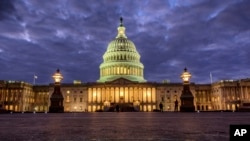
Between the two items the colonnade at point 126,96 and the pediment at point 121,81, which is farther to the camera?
the pediment at point 121,81

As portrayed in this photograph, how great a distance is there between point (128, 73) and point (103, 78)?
14.2 metres

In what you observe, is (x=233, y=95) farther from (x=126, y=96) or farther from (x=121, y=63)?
(x=121, y=63)

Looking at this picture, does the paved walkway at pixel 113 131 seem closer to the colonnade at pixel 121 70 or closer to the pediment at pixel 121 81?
the pediment at pixel 121 81

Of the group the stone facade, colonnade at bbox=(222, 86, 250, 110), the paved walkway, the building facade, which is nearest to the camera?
the paved walkway

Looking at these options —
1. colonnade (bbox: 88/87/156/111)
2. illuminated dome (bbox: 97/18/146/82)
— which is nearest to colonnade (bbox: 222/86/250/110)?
colonnade (bbox: 88/87/156/111)

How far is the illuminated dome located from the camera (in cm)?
13875

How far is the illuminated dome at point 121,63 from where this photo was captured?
139 metres

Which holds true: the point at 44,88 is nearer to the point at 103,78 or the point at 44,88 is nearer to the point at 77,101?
Result: the point at 77,101

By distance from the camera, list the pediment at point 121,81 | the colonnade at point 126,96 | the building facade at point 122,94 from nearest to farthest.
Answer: the building facade at point 122,94 < the colonnade at point 126,96 < the pediment at point 121,81

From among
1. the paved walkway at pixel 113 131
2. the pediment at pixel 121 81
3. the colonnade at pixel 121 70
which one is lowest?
the paved walkway at pixel 113 131

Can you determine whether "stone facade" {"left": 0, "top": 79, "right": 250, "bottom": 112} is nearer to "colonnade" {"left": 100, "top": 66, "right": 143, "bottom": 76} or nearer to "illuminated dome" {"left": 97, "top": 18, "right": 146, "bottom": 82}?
"illuminated dome" {"left": 97, "top": 18, "right": 146, "bottom": 82}

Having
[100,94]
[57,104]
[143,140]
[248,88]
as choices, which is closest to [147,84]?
[100,94]

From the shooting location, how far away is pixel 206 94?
134250 mm

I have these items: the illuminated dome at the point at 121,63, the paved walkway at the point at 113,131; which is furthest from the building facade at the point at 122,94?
the paved walkway at the point at 113,131
